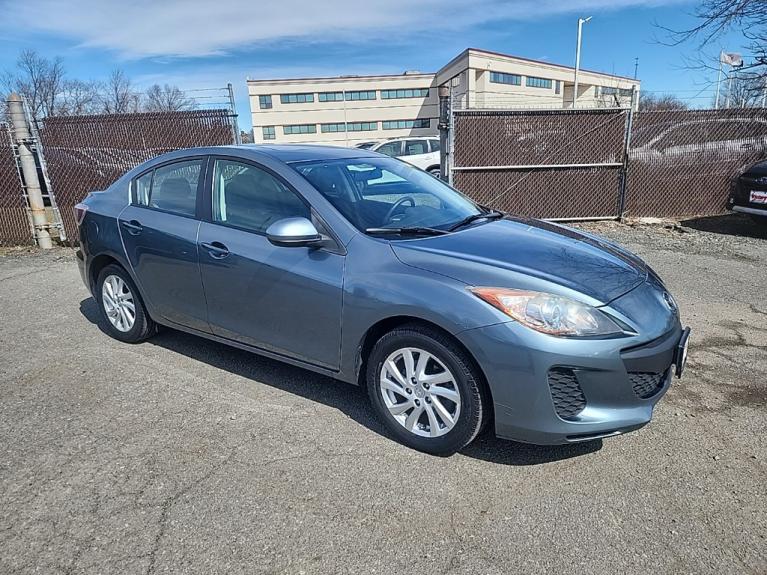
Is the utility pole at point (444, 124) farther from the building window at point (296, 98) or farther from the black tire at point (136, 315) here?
the building window at point (296, 98)

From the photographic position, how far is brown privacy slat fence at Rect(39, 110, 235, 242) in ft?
27.4

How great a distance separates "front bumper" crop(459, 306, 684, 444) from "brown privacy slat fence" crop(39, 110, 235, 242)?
7.10 meters

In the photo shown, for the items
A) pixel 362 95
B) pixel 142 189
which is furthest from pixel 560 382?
pixel 362 95

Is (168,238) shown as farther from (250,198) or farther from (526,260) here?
(526,260)

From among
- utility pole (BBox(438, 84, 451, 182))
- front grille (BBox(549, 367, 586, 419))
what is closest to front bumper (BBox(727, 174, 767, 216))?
utility pole (BBox(438, 84, 451, 182))

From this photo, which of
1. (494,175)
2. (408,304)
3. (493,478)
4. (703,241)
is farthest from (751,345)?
(494,175)

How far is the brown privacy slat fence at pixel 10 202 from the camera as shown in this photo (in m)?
8.33

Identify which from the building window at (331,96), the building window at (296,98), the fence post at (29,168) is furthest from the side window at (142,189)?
the building window at (331,96)

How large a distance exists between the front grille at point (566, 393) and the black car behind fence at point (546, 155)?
267 inches

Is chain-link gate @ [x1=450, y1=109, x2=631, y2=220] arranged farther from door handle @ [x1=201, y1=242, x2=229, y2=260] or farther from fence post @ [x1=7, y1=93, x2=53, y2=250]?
fence post @ [x1=7, y1=93, x2=53, y2=250]

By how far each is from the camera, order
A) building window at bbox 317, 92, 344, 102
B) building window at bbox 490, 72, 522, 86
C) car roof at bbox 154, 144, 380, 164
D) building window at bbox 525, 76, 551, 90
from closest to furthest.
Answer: car roof at bbox 154, 144, 380, 164
building window at bbox 490, 72, 522, 86
building window at bbox 525, 76, 551, 90
building window at bbox 317, 92, 344, 102

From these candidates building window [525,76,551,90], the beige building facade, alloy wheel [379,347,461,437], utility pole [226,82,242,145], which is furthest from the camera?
the beige building facade

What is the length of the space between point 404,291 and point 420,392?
56 centimetres

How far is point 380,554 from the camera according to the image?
222 cm
